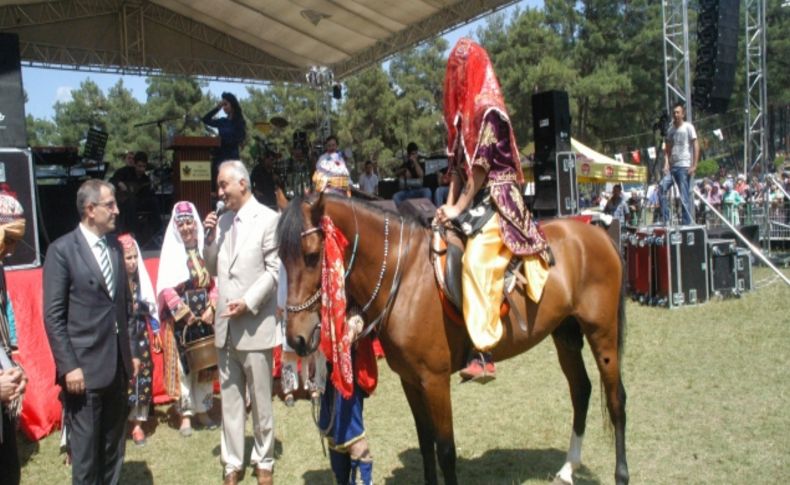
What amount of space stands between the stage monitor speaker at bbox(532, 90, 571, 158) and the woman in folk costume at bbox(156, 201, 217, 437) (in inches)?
241

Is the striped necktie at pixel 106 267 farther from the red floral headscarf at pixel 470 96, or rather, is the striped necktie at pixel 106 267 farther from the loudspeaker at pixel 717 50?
the loudspeaker at pixel 717 50

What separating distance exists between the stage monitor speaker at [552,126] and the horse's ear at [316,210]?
707 centimetres

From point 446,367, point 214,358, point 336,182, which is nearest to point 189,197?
point 336,182

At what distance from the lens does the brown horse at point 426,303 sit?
3.23 meters

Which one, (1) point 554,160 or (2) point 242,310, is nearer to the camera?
(2) point 242,310

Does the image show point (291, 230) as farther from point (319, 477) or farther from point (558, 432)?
point (558, 432)

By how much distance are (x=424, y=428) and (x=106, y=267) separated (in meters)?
2.05

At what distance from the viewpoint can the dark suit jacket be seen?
135 inches

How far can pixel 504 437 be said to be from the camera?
5.04m

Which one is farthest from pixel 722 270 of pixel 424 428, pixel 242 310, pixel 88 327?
pixel 88 327

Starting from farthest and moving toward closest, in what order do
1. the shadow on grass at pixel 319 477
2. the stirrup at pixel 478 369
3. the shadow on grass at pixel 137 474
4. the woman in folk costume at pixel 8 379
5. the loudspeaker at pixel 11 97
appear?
the loudspeaker at pixel 11 97, the shadow on grass at pixel 137 474, the shadow on grass at pixel 319 477, the stirrup at pixel 478 369, the woman in folk costume at pixel 8 379

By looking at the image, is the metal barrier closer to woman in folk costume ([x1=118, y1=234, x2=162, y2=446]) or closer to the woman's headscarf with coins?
woman in folk costume ([x1=118, y1=234, x2=162, y2=446])

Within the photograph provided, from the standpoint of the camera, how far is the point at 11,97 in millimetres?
6684

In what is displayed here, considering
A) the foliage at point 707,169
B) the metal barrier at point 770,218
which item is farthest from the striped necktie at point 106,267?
the foliage at point 707,169
